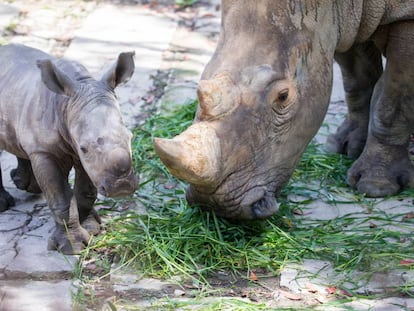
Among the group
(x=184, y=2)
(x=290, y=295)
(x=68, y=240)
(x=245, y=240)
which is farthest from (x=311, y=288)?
(x=184, y=2)

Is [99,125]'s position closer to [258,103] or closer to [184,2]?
[258,103]

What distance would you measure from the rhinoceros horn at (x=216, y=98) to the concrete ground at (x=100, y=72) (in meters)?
0.81

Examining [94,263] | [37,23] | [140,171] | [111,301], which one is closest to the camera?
[111,301]

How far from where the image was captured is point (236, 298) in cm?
418

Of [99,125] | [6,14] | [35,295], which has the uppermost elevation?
[99,125]

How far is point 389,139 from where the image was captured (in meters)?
5.37

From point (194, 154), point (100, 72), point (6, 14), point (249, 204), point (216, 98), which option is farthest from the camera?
point (6, 14)

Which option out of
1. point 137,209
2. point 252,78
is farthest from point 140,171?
point 252,78

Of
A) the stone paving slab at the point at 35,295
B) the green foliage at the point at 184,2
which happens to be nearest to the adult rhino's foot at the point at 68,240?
the stone paving slab at the point at 35,295

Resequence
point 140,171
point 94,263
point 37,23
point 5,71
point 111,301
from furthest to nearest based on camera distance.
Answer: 1. point 37,23
2. point 140,171
3. point 5,71
4. point 94,263
5. point 111,301

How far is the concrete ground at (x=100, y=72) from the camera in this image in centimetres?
430

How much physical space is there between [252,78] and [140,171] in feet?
4.85

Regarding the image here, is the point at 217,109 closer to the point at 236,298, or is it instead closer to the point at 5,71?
the point at 236,298

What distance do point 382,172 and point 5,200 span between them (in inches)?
79.9
